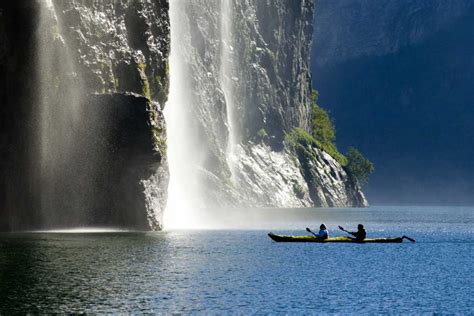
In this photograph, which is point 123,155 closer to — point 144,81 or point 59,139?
point 59,139

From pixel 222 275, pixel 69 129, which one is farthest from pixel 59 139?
pixel 222 275

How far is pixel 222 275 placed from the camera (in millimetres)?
51188

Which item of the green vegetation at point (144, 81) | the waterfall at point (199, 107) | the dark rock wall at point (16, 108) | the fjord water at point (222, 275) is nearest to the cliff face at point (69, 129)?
the dark rock wall at point (16, 108)

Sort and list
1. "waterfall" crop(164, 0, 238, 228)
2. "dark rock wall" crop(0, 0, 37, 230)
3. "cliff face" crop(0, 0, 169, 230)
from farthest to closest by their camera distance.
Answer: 1. "waterfall" crop(164, 0, 238, 228)
2. "cliff face" crop(0, 0, 169, 230)
3. "dark rock wall" crop(0, 0, 37, 230)

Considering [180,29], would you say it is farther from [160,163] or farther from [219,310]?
[219,310]

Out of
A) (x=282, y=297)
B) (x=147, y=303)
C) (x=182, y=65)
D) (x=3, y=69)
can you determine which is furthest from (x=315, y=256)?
(x=182, y=65)

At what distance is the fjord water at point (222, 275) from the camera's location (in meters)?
40.7

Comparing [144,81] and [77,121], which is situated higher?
[144,81]

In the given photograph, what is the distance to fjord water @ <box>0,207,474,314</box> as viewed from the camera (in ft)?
134

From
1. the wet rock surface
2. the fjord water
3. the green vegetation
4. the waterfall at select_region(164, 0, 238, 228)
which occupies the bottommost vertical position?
the fjord water

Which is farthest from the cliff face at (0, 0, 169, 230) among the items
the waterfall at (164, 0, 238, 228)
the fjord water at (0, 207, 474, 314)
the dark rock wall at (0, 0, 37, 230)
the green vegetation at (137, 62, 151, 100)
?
the waterfall at (164, 0, 238, 228)

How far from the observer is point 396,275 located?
176 feet

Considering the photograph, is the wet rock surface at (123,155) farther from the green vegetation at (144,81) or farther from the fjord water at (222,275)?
the fjord water at (222,275)

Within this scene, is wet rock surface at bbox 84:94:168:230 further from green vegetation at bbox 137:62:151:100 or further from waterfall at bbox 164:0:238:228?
waterfall at bbox 164:0:238:228
